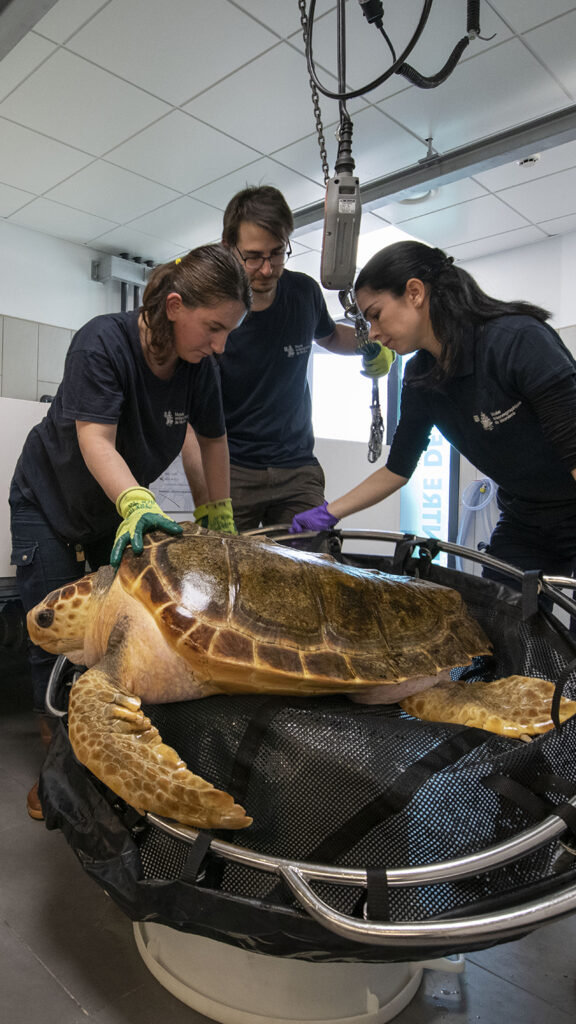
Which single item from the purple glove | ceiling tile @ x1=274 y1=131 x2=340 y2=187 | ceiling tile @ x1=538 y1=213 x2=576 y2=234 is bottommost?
the purple glove

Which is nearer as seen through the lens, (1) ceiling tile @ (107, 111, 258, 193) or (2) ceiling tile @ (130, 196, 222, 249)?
(1) ceiling tile @ (107, 111, 258, 193)

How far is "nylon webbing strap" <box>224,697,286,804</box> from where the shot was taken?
76 cm

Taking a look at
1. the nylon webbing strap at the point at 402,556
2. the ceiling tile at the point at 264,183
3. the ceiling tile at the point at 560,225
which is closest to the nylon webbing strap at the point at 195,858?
the nylon webbing strap at the point at 402,556

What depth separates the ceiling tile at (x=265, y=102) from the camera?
2.59m

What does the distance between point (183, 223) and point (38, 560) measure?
3247 millimetres

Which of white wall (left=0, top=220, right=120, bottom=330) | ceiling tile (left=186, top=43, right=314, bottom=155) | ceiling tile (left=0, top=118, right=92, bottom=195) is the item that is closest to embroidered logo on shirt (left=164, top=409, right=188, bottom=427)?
ceiling tile (left=186, top=43, right=314, bottom=155)

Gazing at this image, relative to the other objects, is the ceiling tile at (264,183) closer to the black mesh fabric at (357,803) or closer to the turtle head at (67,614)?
the turtle head at (67,614)

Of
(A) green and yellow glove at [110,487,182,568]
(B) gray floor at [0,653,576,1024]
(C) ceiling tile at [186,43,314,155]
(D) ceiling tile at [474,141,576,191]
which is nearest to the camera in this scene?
(B) gray floor at [0,653,576,1024]

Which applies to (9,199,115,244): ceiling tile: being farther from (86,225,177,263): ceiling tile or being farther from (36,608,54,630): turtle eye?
(36,608,54,630): turtle eye

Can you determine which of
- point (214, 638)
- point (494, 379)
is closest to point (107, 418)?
point (214, 638)

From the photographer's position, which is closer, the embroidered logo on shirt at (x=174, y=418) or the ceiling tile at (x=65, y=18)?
the embroidered logo on shirt at (x=174, y=418)

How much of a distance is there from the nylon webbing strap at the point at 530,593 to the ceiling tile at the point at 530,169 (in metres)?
3.05

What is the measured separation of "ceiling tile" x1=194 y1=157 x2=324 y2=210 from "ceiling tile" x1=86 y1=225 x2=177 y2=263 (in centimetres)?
67

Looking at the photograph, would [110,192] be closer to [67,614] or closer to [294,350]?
[294,350]
